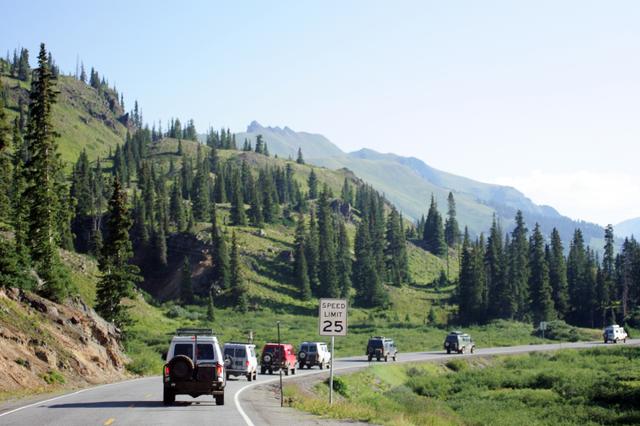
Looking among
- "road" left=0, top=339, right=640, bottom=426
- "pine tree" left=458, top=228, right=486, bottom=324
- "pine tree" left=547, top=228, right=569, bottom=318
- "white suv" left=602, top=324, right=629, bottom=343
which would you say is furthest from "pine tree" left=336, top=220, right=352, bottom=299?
"road" left=0, top=339, right=640, bottom=426

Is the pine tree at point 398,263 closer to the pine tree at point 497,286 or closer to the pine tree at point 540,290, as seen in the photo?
the pine tree at point 497,286

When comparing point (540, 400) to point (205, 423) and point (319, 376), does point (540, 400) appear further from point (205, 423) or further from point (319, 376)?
point (205, 423)

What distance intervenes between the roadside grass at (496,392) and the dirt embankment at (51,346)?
12.3 meters

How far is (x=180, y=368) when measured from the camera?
85.4 feet

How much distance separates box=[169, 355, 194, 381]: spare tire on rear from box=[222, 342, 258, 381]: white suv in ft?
56.0

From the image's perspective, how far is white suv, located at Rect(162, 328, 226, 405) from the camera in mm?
26016

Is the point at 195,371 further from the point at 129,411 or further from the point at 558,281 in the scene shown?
the point at 558,281

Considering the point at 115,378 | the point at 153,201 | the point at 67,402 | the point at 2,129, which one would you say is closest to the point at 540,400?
the point at 115,378

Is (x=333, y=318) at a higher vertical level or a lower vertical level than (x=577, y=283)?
lower

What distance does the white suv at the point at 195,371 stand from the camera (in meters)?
26.0

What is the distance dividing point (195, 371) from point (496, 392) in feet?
105

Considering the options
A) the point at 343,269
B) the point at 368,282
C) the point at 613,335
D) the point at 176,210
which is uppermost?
the point at 176,210

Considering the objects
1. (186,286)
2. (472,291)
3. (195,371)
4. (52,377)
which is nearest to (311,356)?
(52,377)

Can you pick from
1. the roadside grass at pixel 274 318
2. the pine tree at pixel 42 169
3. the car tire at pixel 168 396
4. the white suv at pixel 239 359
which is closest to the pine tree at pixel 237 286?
the roadside grass at pixel 274 318
